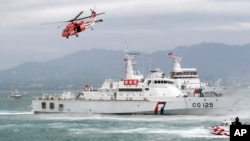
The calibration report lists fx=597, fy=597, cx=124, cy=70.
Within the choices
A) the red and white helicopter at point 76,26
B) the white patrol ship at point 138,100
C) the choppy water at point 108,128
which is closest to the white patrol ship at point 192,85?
the white patrol ship at point 138,100

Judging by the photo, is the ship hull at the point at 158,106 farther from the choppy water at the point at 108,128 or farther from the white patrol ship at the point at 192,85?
the white patrol ship at the point at 192,85

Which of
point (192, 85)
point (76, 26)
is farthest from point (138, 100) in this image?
point (76, 26)

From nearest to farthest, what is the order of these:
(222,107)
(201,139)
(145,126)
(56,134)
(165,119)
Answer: (201,139) → (56,134) → (145,126) → (165,119) → (222,107)

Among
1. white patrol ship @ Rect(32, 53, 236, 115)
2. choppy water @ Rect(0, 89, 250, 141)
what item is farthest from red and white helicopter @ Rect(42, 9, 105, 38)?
white patrol ship @ Rect(32, 53, 236, 115)

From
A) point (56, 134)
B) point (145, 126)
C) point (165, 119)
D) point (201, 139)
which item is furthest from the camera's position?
point (165, 119)

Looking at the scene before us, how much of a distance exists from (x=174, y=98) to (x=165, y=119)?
4.80 metres

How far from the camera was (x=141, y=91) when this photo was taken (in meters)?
76.1

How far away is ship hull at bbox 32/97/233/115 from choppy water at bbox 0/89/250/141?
1392 mm

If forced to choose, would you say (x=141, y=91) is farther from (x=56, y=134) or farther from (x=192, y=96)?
(x=56, y=134)

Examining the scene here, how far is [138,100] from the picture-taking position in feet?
248

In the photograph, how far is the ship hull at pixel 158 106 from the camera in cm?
7375

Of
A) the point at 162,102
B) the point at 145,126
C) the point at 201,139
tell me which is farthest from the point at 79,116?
the point at 201,139

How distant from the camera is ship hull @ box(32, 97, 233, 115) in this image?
242ft

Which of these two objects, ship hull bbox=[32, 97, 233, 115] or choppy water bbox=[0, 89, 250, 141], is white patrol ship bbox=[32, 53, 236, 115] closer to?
ship hull bbox=[32, 97, 233, 115]
